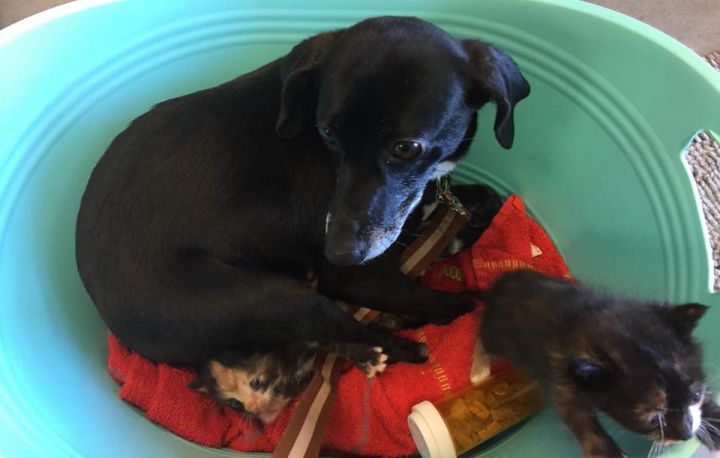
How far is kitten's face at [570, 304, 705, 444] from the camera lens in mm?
985

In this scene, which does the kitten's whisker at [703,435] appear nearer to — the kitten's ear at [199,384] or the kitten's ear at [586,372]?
the kitten's ear at [586,372]

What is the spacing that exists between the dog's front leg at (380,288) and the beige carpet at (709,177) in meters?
0.85

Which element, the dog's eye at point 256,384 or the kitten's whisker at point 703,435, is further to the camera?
the dog's eye at point 256,384

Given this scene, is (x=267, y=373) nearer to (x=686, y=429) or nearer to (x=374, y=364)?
(x=374, y=364)

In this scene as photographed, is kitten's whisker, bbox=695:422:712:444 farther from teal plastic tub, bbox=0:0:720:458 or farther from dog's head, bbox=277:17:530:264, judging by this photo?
dog's head, bbox=277:17:530:264

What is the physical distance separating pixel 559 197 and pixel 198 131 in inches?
38.2

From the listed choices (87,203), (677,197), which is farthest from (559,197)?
(87,203)

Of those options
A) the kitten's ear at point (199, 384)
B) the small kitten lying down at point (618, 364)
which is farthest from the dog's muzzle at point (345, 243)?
the kitten's ear at point (199, 384)

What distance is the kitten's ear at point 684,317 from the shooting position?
3.37 ft

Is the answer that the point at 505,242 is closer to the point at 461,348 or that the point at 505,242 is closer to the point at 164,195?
the point at 461,348

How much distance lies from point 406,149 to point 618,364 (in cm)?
52

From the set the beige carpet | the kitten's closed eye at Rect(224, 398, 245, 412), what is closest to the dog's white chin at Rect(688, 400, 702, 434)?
the beige carpet

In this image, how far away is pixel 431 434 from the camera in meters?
1.24

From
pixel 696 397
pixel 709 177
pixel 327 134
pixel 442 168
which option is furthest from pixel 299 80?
pixel 709 177
